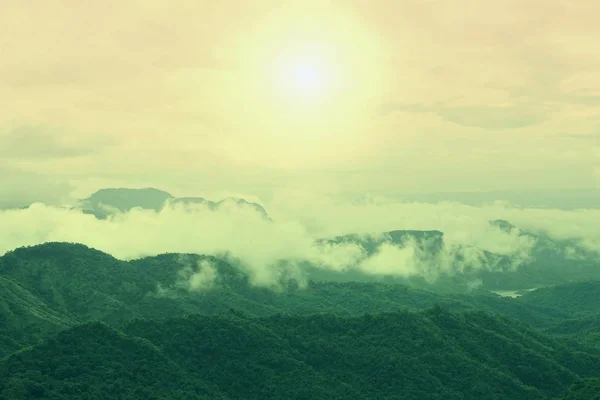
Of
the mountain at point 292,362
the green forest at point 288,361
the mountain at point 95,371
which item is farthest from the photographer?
the mountain at point 292,362

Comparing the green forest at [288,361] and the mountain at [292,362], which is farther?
the mountain at [292,362]

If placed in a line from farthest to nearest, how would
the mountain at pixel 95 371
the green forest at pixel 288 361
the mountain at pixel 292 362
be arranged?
the mountain at pixel 292 362 → the green forest at pixel 288 361 → the mountain at pixel 95 371

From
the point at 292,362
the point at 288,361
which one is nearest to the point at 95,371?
the point at 288,361

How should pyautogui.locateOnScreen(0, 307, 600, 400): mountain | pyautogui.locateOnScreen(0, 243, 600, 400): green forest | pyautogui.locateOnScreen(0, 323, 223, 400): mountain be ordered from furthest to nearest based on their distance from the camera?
pyautogui.locateOnScreen(0, 307, 600, 400): mountain
pyautogui.locateOnScreen(0, 243, 600, 400): green forest
pyautogui.locateOnScreen(0, 323, 223, 400): mountain

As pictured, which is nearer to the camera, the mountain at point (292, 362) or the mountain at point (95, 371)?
the mountain at point (95, 371)

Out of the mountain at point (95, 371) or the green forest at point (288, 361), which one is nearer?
the mountain at point (95, 371)

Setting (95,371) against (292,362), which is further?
(292,362)

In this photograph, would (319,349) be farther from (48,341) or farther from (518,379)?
(48,341)

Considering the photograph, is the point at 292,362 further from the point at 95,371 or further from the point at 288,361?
the point at 95,371
